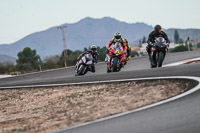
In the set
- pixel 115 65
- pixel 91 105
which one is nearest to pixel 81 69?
pixel 115 65

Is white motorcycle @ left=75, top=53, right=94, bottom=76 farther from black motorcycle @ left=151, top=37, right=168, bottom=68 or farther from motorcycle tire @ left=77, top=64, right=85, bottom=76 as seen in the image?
black motorcycle @ left=151, top=37, right=168, bottom=68

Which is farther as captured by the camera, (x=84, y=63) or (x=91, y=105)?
(x=84, y=63)

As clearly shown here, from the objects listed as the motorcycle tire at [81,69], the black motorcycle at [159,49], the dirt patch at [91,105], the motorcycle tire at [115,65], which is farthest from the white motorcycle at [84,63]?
the dirt patch at [91,105]

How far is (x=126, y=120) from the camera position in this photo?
13.6 feet

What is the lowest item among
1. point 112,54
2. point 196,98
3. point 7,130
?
point 7,130

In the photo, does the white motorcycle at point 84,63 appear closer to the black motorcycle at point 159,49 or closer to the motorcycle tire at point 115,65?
the motorcycle tire at point 115,65

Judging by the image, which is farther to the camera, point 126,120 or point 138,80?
point 138,80

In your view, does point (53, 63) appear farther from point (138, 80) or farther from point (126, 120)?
point (126, 120)

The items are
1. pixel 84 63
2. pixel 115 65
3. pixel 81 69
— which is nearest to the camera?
pixel 115 65

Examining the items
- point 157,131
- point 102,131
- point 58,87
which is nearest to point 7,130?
point 102,131

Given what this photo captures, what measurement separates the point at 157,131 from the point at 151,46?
9.30 m

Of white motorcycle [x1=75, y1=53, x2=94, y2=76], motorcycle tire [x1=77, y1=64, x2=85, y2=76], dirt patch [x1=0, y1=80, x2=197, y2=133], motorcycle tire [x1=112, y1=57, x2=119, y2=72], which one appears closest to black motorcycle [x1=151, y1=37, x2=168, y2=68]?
motorcycle tire [x1=112, y1=57, x2=119, y2=72]

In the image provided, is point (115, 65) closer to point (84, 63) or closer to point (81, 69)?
point (84, 63)

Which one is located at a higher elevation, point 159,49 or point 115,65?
point 159,49
